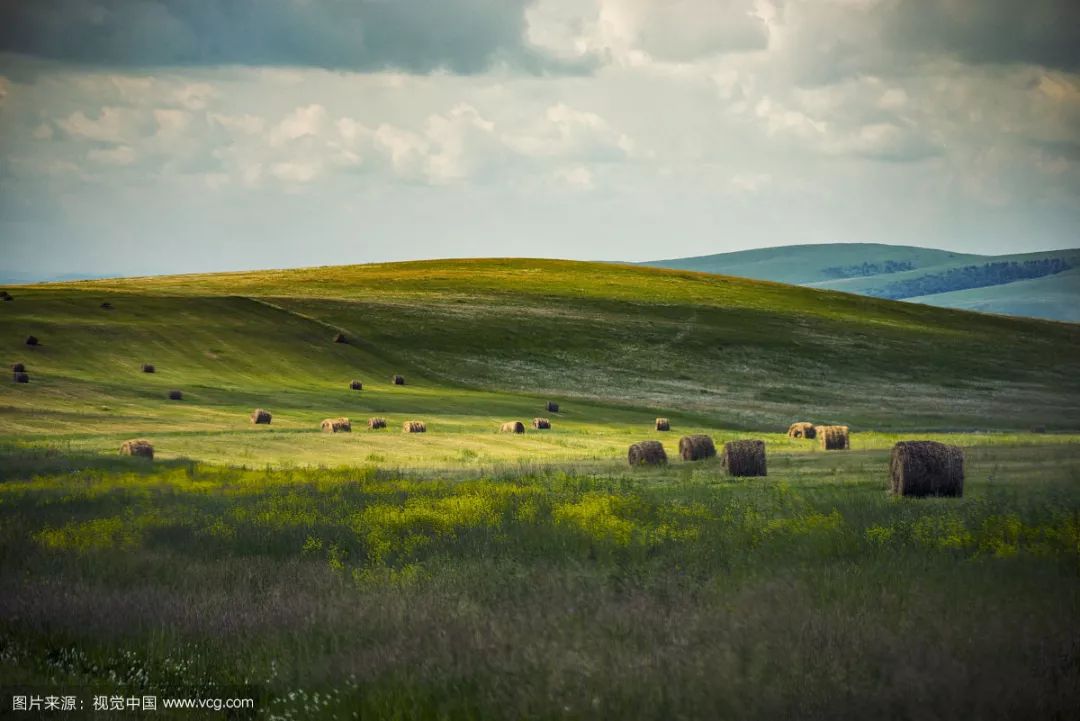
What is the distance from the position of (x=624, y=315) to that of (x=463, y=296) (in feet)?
57.6

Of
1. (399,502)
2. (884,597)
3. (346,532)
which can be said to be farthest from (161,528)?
(884,597)

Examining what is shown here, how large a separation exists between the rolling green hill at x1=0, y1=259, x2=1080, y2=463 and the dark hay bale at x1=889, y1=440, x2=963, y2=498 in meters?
19.3

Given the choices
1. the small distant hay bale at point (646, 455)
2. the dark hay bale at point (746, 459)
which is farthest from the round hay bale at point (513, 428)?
the dark hay bale at point (746, 459)

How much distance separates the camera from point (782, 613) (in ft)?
36.6

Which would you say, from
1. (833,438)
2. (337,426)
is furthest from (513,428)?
(833,438)

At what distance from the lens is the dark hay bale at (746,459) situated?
2792 cm

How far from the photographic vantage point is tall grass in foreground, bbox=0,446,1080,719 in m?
9.06

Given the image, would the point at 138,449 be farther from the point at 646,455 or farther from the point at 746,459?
the point at 746,459

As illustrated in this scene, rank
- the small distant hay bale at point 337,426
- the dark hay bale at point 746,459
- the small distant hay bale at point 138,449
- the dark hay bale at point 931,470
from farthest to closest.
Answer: the small distant hay bale at point 337,426, the small distant hay bale at point 138,449, the dark hay bale at point 746,459, the dark hay bale at point 931,470

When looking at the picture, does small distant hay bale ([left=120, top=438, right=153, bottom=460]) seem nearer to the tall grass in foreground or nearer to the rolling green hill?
the rolling green hill

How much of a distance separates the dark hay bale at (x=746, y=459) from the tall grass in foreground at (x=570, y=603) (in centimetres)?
580

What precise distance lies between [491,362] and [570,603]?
69.7m

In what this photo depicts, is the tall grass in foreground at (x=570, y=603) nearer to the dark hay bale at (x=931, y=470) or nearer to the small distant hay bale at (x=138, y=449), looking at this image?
the dark hay bale at (x=931, y=470)

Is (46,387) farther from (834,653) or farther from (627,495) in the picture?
(834,653)
